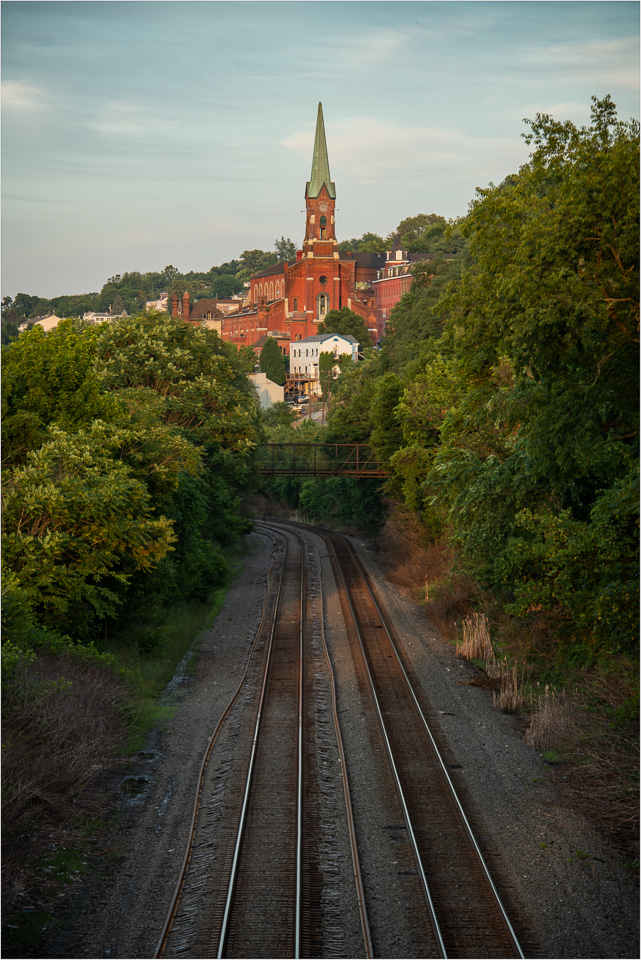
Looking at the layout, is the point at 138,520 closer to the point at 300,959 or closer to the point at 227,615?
the point at 227,615

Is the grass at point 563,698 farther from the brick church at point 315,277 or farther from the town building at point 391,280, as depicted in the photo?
the town building at point 391,280

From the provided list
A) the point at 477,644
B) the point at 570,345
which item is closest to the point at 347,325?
the point at 477,644

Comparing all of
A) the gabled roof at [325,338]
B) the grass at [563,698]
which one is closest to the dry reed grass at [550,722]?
the grass at [563,698]

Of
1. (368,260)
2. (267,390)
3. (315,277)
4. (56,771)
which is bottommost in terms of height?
(56,771)

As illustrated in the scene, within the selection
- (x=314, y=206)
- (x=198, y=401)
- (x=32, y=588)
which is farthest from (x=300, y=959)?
(x=314, y=206)

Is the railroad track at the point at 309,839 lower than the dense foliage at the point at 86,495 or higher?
lower

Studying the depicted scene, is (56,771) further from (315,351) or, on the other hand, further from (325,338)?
(315,351)
